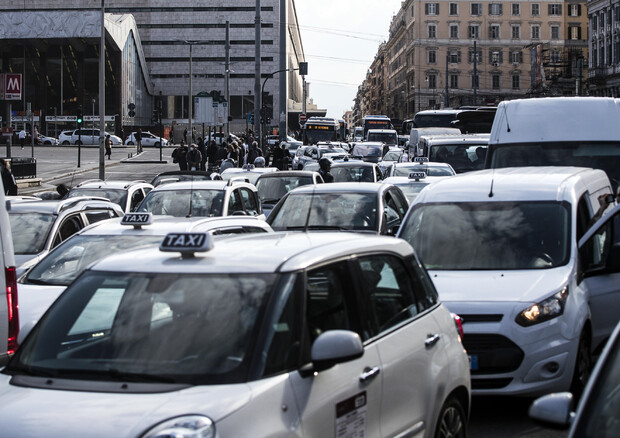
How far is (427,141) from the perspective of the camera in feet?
79.0

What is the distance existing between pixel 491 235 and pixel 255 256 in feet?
15.3

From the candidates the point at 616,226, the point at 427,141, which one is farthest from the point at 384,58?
the point at 616,226

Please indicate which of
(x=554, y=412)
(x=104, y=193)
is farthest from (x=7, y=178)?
(x=554, y=412)

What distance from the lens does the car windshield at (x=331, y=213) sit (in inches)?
513

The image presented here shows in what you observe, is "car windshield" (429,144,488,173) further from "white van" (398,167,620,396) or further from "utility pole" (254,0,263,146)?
"utility pole" (254,0,263,146)

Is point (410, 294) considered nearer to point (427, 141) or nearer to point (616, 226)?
point (616, 226)

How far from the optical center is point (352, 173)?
2398 centimetres

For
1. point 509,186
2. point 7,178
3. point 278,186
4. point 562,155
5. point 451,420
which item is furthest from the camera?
point 7,178

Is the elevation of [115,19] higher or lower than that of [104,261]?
higher

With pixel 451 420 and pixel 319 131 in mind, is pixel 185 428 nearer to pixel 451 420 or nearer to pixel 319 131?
pixel 451 420

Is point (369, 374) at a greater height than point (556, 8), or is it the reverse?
point (556, 8)

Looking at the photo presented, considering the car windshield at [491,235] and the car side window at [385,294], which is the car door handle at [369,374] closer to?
the car side window at [385,294]

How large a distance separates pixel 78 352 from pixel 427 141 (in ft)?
66.2

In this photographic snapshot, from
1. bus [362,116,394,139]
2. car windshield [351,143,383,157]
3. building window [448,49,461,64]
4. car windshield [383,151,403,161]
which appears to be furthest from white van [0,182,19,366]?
building window [448,49,461,64]
